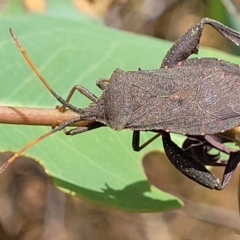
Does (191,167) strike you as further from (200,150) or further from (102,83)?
(102,83)

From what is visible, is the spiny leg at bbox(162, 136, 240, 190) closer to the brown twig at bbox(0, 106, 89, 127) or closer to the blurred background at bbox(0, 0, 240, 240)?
the brown twig at bbox(0, 106, 89, 127)

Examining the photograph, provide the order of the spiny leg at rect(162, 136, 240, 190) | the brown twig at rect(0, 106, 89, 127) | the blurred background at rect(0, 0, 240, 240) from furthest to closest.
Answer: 1. the blurred background at rect(0, 0, 240, 240)
2. the spiny leg at rect(162, 136, 240, 190)
3. the brown twig at rect(0, 106, 89, 127)

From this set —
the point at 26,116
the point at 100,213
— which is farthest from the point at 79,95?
the point at 100,213

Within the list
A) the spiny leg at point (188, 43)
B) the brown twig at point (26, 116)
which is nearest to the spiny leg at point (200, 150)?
the spiny leg at point (188, 43)

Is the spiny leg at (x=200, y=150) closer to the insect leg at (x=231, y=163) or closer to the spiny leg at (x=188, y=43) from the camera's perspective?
the insect leg at (x=231, y=163)

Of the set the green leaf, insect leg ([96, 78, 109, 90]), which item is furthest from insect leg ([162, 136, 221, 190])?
insect leg ([96, 78, 109, 90])

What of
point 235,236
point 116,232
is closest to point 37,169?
point 116,232

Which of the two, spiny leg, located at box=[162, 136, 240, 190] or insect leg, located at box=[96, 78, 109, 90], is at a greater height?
insect leg, located at box=[96, 78, 109, 90]

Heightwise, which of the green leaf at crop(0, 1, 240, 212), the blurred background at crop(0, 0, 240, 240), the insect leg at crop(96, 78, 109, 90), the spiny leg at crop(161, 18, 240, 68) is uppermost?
the spiny leg at crop(161, 18, 240, 68)
